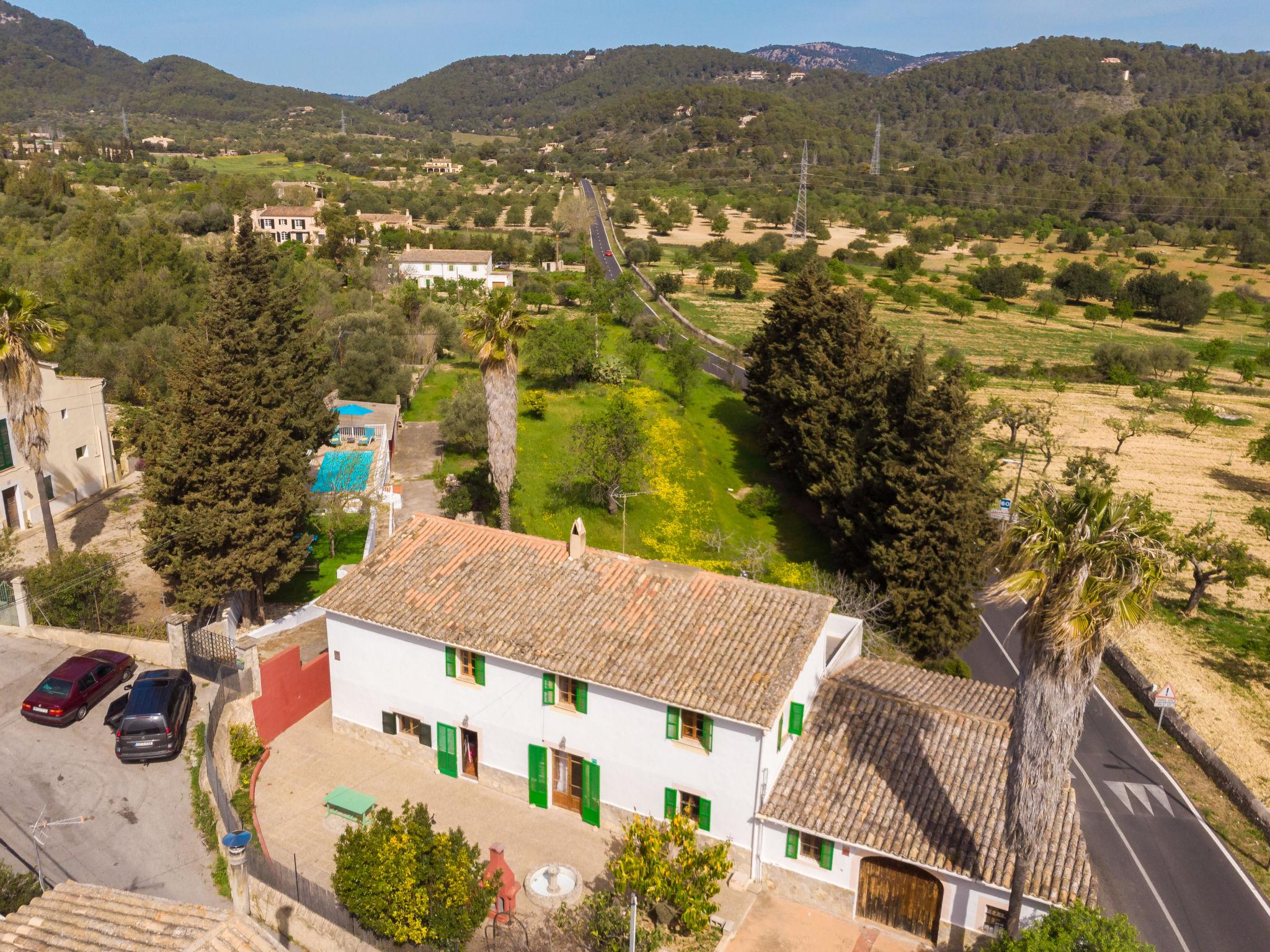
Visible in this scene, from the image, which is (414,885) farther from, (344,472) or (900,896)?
(344,472)

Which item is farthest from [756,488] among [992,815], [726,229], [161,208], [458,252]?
[726,229]

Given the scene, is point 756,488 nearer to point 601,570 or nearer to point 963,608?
point 963,608

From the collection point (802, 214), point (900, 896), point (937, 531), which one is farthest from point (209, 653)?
point (802, 214)

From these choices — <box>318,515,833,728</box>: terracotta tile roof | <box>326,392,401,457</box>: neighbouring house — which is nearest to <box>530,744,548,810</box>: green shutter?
<box>318,515,833,728</box>: terracotta tile roof

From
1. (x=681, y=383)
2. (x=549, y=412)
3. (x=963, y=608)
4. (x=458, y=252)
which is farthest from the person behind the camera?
(x=458, y=252)

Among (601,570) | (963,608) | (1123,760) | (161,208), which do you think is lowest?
(1123,760)

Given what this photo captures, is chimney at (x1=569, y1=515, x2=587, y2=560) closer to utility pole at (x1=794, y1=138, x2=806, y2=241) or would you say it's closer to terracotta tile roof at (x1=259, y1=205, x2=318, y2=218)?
terracotta tile roof at (x1=259, y1=205, x2=318, y2=218)

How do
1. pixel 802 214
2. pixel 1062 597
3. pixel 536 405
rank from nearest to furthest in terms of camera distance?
pixel 1062 597, pixel 536 405, pixel 802 214
